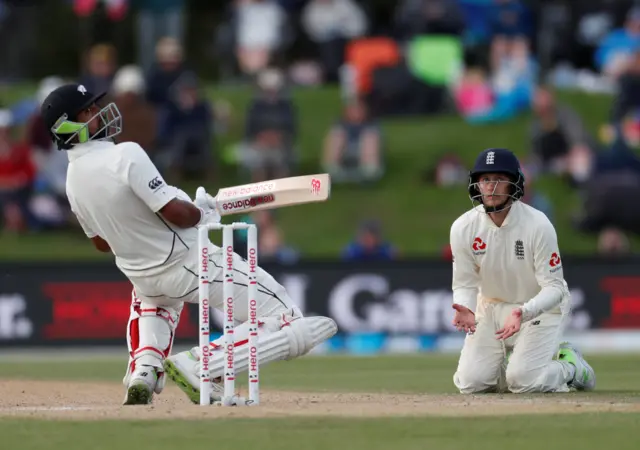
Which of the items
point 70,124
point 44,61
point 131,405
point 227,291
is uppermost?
point 44,61

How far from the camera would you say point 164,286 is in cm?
770

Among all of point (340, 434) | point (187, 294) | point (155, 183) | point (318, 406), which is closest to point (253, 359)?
point (318, 406)

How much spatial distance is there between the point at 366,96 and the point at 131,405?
36.8 feet

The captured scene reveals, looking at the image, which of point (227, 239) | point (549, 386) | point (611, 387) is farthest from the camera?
point (611, 387)

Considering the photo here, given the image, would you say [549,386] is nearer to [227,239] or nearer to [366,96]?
[227,239]

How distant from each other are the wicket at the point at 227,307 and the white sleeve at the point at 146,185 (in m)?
0.29

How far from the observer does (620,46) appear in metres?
18.6

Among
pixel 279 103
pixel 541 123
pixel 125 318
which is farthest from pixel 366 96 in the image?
pixel 125 318

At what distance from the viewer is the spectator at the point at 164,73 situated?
1795 centimetres

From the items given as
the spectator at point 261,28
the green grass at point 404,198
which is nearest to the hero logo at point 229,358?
the green grass at point 404,198

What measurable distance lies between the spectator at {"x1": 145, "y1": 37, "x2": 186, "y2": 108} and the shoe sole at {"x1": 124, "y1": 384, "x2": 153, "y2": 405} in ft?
34.4

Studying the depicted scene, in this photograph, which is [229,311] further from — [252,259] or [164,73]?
[164,73]

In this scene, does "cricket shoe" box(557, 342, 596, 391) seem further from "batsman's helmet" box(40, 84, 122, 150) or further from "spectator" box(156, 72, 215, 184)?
"spectator" box(156, 72, 215, 184)

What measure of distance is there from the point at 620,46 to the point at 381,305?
226 inches
